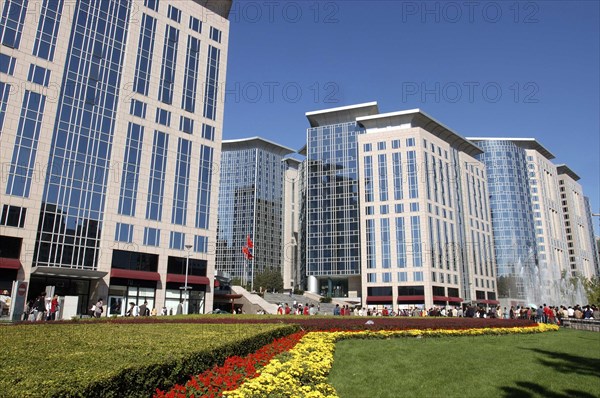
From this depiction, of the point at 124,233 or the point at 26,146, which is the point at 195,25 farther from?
the point at 124,233

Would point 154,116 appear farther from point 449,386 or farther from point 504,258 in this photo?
point 504,258

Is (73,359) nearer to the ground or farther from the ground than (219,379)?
farther from the ground

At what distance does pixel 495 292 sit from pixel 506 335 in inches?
3413

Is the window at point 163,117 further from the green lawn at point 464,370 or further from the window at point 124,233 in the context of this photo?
the green lawn at point 464,370

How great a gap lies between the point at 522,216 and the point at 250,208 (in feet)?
245

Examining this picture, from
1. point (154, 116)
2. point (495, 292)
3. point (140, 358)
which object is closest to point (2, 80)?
point (154, 116)

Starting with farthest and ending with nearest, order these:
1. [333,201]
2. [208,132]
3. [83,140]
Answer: [333,201]
[208,132]
[83,140]

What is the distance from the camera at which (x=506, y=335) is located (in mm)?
22141

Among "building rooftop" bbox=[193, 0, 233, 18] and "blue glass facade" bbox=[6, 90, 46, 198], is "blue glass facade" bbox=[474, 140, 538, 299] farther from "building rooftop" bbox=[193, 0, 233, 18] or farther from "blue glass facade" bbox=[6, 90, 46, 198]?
"blue glass facade" bbox=[6, 90, 46, 198]

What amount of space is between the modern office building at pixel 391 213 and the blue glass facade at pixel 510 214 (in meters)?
20.3

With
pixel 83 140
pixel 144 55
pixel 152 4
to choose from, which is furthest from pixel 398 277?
pixel 152 4

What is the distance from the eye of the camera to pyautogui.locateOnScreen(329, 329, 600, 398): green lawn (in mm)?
9766

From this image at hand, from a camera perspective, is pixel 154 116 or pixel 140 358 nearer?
pixel 140 358

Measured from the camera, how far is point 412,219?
3243 inches
